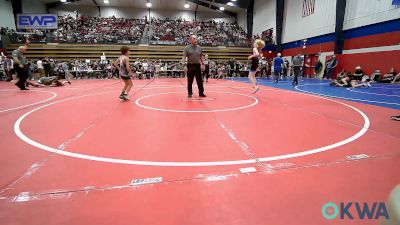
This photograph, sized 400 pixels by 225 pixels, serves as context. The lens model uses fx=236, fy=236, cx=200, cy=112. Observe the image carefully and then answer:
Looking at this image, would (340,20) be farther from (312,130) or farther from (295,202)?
(295,202)

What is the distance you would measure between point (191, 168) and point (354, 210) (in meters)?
1.49

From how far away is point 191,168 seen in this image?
101 inches

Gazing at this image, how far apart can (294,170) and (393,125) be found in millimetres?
3112

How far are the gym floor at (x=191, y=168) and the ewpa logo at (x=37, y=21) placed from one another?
22327 millimetres

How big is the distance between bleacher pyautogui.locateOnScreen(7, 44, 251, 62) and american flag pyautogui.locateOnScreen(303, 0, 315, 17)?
8.23m

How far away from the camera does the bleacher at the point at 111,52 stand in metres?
24.3

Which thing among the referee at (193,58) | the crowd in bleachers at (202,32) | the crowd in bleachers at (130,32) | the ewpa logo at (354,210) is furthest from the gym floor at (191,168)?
the crowd in bleachers at (202,32)

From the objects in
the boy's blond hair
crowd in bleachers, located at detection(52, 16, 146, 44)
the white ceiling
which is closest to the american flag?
the white ceiling

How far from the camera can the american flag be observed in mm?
20469

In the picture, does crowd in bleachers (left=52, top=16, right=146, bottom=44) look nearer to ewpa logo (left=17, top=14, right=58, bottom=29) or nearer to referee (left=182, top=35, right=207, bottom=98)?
ewpa logo (left=17, top=14, right=58, bottom=29)

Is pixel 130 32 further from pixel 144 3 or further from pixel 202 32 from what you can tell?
pixel 202 32

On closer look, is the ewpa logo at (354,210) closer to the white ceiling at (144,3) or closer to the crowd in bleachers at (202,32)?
the crowd in bleachers at (202,32)

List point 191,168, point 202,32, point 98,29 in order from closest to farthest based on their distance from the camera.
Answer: point 191,168 < point 98,29 < point 202,32

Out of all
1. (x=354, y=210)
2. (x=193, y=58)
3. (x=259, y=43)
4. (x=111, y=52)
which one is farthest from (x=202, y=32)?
(x=354, y=210)
